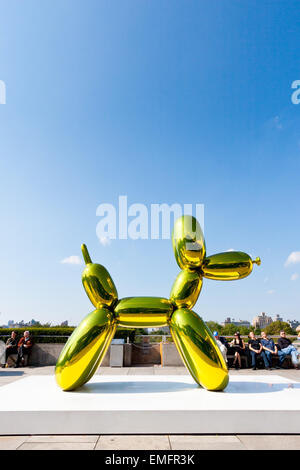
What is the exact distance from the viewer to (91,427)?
3.45 metres

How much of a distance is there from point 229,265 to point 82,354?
8.49 feet

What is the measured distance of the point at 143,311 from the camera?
4645 millimetres

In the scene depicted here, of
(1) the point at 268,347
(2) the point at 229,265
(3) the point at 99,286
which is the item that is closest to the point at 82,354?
(3) the point at 99,286

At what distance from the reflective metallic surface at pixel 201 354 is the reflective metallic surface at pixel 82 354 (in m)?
1.16

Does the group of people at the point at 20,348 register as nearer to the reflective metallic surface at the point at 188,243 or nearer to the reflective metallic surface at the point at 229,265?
the reflective metallic surface at the point at 188,243

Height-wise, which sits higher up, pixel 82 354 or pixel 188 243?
pixel 188 243

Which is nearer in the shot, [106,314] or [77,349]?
[77,349]

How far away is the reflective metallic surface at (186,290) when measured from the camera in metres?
4.73


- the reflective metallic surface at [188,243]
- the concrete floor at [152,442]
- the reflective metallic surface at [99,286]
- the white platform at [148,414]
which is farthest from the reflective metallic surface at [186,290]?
the concrete floor at [152,442]

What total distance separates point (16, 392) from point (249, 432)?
10.3 ft

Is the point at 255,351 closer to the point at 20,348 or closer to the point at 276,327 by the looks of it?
the point at 20,348

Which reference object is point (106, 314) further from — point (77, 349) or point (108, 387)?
point (108, 387)
